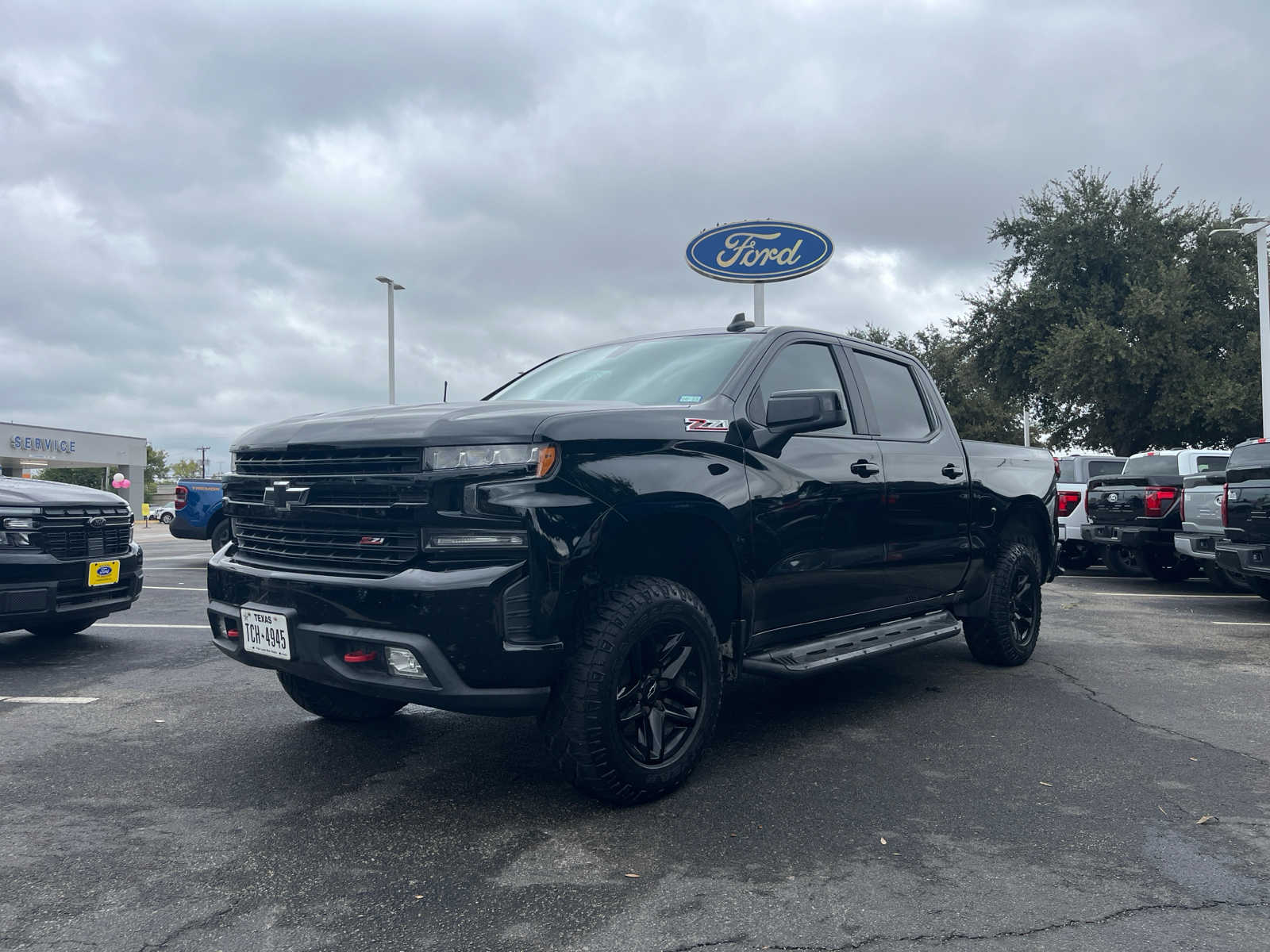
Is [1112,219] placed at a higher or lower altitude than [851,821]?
higher

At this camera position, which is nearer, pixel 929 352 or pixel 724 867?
pixel 724 867

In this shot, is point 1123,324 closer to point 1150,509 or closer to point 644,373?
point 1150,509

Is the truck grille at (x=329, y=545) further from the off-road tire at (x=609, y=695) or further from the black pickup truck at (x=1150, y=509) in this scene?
the black pickup truck at (x=1150, y=509)

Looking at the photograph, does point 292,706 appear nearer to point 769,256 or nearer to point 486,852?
point 486,852

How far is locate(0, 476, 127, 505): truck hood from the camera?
6.02 metres

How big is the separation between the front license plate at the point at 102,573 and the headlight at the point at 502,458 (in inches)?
167

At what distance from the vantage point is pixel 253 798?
3.63 meters

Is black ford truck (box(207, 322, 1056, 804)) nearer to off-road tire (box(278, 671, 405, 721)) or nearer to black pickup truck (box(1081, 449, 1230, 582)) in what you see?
off-road tire (box(278, 671, 405, 721))

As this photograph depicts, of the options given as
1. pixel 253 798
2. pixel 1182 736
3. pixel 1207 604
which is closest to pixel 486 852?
pixel 253 798

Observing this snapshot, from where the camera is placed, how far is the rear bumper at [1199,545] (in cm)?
927

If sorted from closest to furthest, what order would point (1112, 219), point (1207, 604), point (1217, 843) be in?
point (1217, 843) < point (1207, 604) < point (1112, 219)

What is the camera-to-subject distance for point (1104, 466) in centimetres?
1467

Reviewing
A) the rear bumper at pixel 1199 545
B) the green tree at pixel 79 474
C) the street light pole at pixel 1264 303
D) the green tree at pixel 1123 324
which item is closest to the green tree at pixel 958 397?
the green tree at pixel 1123 324

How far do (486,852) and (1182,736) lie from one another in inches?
131
